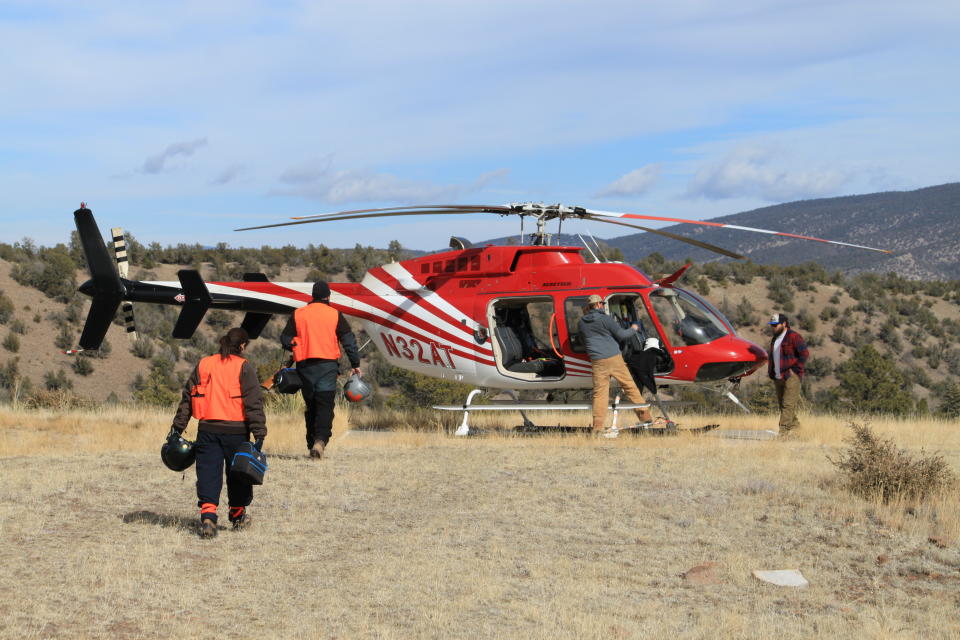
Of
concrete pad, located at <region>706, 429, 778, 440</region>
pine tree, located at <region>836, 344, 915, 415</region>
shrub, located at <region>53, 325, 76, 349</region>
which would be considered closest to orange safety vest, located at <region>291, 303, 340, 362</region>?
concrete pad, located at <region>706, 429, 778, 440</region>

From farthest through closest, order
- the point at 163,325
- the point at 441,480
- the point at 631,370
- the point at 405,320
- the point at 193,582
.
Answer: the point at 163,325 → the point at 405,320 → the point at 631,370 → the point at 441,480 → the point at 193,582

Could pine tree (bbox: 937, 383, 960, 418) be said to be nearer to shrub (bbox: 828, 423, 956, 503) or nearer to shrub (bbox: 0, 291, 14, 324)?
shrub (bbox: 828, 423, 956, 503)

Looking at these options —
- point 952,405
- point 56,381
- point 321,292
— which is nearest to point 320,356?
point 321,292

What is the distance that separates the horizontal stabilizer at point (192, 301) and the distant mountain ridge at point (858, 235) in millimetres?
99196

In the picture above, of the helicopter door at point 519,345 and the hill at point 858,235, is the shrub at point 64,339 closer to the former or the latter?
the helicopter door at point 519,345

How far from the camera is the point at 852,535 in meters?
8.54

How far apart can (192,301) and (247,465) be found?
8.69 meters

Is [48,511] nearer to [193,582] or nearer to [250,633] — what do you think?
[193,582]

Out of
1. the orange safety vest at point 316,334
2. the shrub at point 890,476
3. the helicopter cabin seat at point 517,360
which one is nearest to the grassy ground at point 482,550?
the shrub at point 890,476

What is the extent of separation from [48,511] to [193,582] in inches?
112

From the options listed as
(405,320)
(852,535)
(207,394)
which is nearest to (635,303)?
(405,320)

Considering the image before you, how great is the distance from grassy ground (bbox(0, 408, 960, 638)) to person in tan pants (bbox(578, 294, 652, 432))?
5.28 ft

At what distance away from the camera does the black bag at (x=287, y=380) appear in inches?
476

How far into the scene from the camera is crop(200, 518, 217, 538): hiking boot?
8422 millimetres
